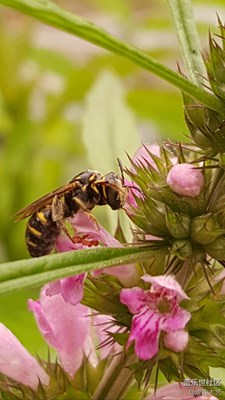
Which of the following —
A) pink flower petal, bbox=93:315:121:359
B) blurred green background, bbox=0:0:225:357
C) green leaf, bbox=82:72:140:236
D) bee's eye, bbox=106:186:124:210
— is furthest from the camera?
blurred green background, bbox=0:0:225:357

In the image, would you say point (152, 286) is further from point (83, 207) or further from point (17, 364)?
point (17, 364)

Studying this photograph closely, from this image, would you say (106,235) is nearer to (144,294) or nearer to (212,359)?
(144,294)

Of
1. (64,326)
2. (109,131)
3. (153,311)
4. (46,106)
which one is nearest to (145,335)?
(153,311)

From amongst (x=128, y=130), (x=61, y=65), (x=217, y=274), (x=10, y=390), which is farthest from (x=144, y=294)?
(x=61, y=65)

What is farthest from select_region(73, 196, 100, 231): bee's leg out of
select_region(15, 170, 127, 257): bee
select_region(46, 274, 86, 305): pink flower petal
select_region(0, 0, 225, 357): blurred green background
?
select_region(0, 0, 225, 357): blurred green background

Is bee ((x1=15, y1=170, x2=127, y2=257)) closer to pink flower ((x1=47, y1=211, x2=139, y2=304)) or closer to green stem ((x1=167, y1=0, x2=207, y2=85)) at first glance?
pink flower ((x1=47, y1=211, x2=139, y2=304))

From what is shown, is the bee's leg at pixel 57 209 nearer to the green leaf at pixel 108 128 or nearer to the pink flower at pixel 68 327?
the pink flower at pixel 68 327
